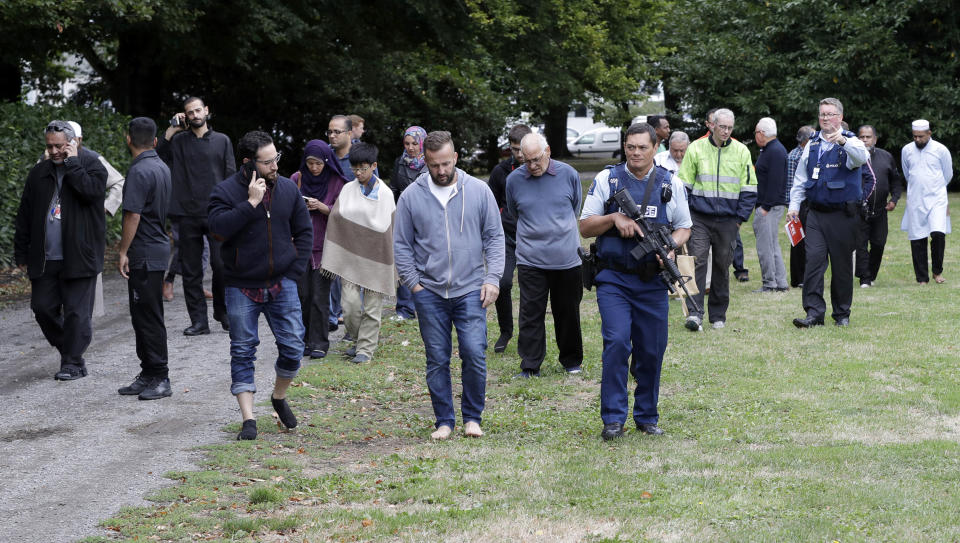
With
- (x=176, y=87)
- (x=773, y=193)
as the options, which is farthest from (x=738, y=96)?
(x=773, y=193)

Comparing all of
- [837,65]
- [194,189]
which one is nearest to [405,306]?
[194,189]

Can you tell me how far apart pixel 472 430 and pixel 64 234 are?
3733 mm

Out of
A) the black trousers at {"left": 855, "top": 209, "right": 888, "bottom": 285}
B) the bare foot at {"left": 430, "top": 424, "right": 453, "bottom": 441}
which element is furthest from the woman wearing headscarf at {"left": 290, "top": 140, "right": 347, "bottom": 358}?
the black trousers at {"left": 855, "top": 209, "right": 888, "bottom": 285}

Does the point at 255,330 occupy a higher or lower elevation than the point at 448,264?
lower

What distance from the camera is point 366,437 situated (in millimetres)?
7262

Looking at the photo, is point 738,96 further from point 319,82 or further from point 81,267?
point 81,267

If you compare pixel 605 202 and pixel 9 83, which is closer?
pixel 605 202

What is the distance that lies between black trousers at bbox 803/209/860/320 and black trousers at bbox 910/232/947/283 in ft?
11.2

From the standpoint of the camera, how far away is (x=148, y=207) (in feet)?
27.6

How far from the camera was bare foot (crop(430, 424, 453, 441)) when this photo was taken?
7.04 metres

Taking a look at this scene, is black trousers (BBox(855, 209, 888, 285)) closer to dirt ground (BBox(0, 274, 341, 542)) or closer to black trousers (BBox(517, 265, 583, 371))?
black trousers (BBox(517, 265, 583, 371))

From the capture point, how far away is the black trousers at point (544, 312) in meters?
8.90

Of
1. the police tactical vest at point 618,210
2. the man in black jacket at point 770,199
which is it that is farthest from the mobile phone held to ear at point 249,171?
the man in black jacket at point 770,199

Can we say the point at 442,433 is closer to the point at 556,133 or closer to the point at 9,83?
the point at 9,83
